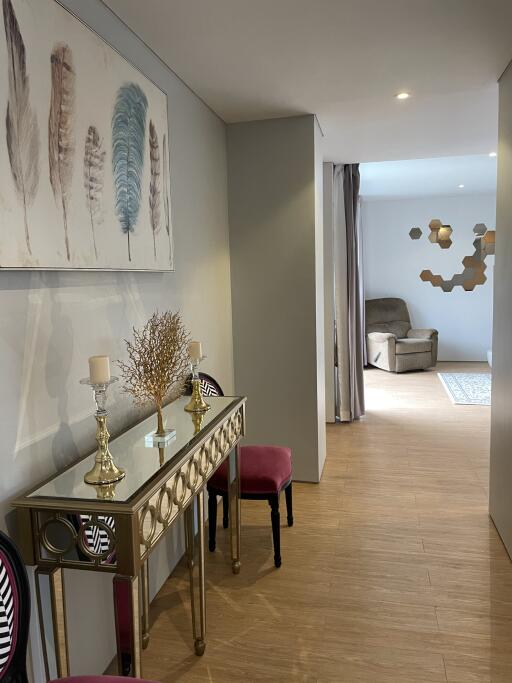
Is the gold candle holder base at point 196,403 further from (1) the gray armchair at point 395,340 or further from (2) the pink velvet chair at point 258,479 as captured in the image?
(1) the gray armchair at point 395,340

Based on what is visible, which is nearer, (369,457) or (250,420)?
(250,420)

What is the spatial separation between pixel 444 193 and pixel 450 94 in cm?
497

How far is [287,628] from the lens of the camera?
2146 millimetres

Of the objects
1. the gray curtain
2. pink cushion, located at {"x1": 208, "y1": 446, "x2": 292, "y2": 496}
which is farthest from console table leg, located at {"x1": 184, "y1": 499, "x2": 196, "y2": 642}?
the gray curtain

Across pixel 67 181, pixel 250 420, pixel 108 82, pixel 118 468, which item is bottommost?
pixel 250 420

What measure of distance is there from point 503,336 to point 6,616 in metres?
2.48

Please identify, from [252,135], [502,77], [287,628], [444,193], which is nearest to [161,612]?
[287,628]

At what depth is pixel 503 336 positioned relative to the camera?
2.74 meters

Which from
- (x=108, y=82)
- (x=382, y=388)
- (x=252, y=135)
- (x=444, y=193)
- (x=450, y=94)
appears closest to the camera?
(x=108, y=82)

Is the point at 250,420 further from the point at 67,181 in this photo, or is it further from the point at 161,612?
the point at 67,181

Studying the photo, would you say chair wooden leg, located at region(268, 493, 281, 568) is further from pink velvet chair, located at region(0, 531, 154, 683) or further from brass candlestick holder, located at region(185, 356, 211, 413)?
pink velvet chair, located at region(0, 531, 154, 683)

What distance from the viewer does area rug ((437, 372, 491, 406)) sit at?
227 inches

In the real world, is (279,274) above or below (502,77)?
below

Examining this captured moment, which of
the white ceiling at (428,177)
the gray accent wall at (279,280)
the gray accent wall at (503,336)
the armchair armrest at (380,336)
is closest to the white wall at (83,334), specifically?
the gray accent wall at (279,280)
